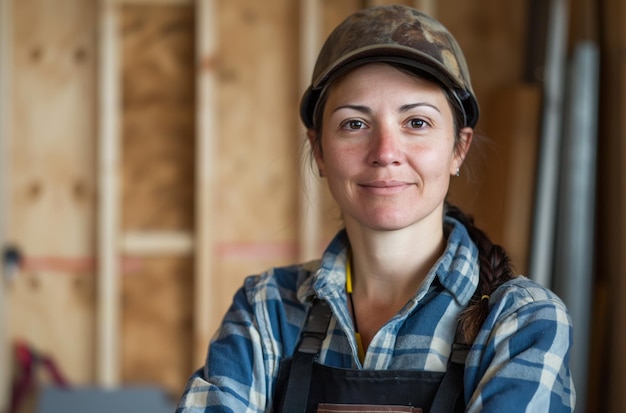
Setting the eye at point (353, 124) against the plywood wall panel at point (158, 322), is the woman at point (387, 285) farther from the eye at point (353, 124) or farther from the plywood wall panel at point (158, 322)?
the plywood wall panel at point (158, 322)

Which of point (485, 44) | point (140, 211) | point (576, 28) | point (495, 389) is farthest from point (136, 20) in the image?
point (495, 389)

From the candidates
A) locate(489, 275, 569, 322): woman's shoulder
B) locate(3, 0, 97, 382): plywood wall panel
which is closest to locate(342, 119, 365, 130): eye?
locate(489, 275, 569, 322): woman's shoulder

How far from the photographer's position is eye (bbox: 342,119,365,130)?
158 centimetres

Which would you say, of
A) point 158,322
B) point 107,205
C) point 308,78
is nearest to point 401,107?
point 308,78

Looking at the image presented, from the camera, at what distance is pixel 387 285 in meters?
1.66

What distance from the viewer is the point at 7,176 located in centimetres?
374

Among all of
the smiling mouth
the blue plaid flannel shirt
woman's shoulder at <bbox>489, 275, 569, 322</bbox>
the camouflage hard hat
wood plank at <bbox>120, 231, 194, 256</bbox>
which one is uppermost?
the camouflage hard hat

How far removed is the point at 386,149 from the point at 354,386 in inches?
17.1

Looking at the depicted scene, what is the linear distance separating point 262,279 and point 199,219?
2079 millimetres

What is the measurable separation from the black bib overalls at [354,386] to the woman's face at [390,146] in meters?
0.25

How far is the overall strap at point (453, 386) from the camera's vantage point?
140cm

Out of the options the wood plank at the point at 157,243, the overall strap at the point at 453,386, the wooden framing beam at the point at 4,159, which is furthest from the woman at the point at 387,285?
the wooden framing beam at the point at 4,159

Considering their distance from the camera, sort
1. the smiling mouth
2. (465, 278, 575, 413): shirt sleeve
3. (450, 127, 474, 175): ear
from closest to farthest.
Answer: (465, 278, 575, 413): shirt sleeve, the smiling mouth, (450, 127, 474, 175): ear

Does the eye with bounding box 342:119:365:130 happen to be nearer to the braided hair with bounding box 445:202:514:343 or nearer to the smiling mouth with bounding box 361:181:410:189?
the smiling mouth with bounding box 361:181:410:189
